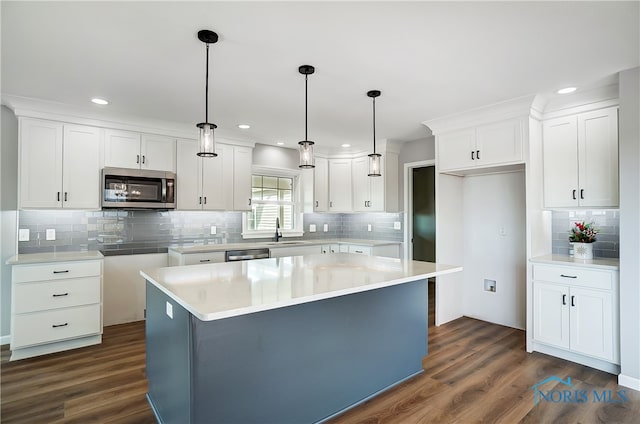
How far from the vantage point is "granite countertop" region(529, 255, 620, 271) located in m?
2.84

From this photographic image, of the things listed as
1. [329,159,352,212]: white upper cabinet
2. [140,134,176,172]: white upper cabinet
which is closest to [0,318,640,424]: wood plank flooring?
[140,134,176,172]: white upper cabinet

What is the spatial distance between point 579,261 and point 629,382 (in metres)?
0.97

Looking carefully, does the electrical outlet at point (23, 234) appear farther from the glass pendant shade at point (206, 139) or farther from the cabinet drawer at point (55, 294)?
the glass pendant shade at point (206, 139)

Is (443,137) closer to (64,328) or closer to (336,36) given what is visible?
(336,36)

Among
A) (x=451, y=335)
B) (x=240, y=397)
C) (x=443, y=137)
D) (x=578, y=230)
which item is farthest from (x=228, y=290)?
(x=578, y=230)

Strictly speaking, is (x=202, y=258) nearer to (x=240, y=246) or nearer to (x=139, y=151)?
(x=240, y=246)

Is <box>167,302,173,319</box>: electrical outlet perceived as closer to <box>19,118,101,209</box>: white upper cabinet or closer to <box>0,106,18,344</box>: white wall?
<box>19,118,101,209</box>: white upper cabinet

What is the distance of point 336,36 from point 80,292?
10.8ft

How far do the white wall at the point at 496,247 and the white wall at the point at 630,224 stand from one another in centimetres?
122

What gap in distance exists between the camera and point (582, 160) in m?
3.16

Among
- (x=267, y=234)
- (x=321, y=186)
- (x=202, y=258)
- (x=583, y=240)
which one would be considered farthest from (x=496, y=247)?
(x=202, y=258)

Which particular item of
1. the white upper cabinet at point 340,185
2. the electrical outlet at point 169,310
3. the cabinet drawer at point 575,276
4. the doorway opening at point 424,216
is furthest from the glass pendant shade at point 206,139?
the doorway opening at point 424,216

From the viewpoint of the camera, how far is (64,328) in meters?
3.29

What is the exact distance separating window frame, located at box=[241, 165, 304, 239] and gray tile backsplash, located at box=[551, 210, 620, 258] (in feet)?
11.4
